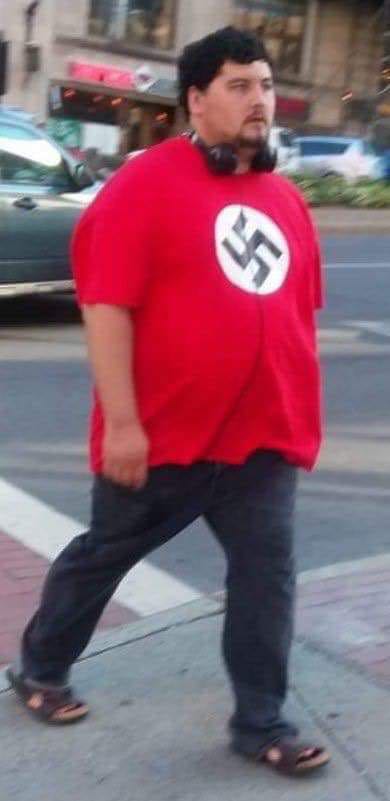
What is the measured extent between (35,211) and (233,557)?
272 inches

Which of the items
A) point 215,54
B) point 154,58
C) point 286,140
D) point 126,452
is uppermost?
point 215,54

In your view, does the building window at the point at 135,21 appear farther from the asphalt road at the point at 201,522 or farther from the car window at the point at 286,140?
the asphalt road at the point at 201,522

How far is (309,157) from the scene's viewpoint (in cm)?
3025

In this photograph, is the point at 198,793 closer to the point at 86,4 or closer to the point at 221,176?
the point at 221,176

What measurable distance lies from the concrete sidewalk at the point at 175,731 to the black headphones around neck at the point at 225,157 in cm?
145

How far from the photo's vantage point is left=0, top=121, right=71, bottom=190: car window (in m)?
10.5

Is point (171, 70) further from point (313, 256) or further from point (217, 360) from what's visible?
point (217, 360)

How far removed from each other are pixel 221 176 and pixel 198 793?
1.47 meters

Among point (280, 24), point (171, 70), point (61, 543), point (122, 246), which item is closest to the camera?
point (122, 246)

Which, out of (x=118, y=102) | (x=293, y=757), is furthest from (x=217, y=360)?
(x=118, y=102)

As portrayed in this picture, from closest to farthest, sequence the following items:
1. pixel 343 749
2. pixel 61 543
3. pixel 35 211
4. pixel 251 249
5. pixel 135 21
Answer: pixel 251 249, pixel 343 749, pixel 61 543, pixel 35 211, pixel 135 21

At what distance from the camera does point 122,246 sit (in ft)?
10.5

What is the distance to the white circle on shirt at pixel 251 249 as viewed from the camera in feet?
10.8

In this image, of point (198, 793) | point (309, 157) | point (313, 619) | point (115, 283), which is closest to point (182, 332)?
point (115, 283)
